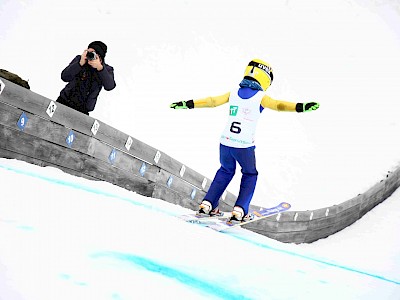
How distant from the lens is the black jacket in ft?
13.5

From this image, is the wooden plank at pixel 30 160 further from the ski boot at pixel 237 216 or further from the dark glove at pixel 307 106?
the dark glove at pixel 307 106

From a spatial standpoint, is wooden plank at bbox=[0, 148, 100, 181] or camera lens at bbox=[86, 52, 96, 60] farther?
camera lens at bbox=[86, 52, 96, 60]

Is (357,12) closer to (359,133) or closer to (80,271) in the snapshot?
(359,133)

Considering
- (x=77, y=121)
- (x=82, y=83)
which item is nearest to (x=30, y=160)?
(x=77, y=121)

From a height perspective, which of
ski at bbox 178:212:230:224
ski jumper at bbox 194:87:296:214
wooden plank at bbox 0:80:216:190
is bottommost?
ski at bbox 178:212:230:224

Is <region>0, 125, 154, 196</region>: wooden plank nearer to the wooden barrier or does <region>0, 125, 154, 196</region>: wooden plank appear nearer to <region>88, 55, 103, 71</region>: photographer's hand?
the wooden barrier

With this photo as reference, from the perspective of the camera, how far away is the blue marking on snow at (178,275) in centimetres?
143

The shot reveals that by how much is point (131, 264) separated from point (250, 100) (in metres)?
2.74

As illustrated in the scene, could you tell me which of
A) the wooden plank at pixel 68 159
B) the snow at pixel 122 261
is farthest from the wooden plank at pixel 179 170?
the snow at pixel 122 261

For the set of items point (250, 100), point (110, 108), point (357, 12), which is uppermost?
point (357, 12)

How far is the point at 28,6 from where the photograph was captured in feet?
31.5

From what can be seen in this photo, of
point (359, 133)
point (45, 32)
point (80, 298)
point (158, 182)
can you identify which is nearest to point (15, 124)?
point (158, 182)

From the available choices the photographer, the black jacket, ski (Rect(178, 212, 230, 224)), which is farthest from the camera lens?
ski (Rect(178, 212, 230, 224))

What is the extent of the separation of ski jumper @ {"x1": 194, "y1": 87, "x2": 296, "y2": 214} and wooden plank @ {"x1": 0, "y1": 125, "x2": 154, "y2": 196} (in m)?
1.07
